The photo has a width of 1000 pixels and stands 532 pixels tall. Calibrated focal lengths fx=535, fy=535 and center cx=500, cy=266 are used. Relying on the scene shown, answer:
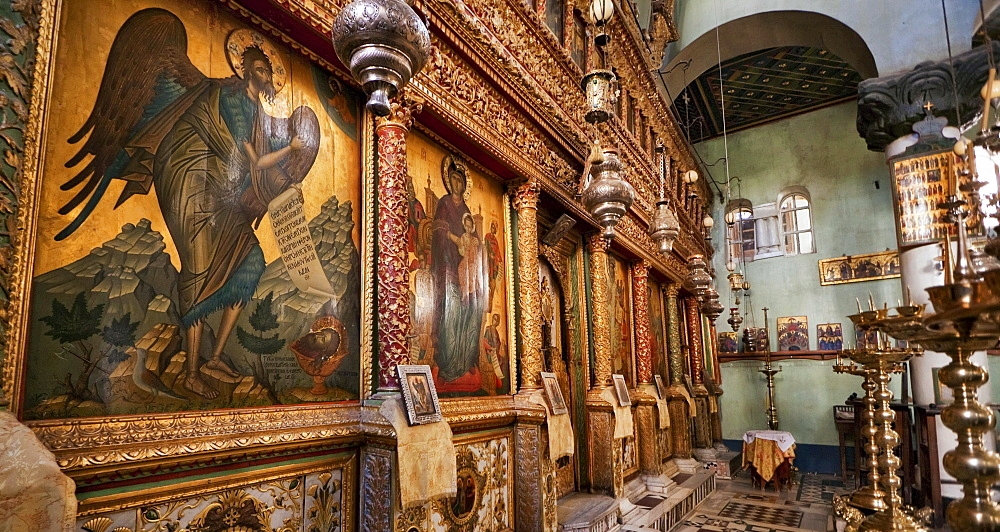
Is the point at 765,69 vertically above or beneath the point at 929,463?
above

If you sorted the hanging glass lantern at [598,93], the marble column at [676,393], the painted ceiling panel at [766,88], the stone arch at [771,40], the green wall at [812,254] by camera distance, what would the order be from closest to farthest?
the hanging glass lantern at [598,93] < the marble column at [676,393] < the stone arch at [771,40] < the painted ceiling panel at [766,88] < the green wall at [812,254]

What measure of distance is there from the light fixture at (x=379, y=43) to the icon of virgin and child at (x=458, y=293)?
1.85 m

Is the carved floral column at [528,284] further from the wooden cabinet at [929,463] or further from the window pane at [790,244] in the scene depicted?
the window pane at [790,244]

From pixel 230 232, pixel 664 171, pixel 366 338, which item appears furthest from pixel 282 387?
pixel 664 171

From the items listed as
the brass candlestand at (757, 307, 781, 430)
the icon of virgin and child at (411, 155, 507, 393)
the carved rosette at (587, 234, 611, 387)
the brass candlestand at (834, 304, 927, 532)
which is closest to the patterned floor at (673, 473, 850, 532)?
the carved rosette at (587, 234, 611, 387)

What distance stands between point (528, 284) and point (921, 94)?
7888 millimetres

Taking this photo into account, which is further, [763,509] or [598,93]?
[763,509]

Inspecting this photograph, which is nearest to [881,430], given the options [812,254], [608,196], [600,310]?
[608,196]

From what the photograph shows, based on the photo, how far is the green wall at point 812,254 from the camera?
13453mm

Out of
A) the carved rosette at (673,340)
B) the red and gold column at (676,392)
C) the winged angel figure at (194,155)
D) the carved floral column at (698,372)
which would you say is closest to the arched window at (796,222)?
the carved floral column at (698,372)

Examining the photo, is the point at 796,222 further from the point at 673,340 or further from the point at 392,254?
the point at 392,254

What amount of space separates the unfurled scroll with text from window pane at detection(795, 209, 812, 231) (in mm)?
15091

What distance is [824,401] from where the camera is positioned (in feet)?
44.2

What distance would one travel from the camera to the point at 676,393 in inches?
386
